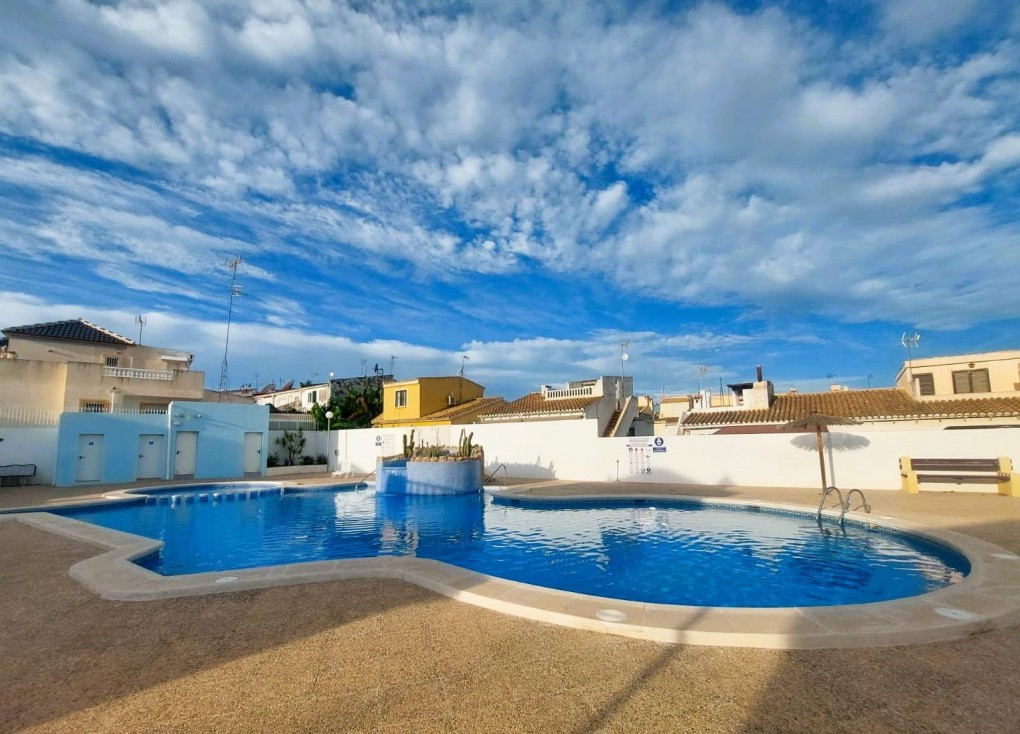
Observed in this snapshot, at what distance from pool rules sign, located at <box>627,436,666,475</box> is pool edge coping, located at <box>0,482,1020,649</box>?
12377 mm

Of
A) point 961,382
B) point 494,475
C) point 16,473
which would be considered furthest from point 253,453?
point 961,382

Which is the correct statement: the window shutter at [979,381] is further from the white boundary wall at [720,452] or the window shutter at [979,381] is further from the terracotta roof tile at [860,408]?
the white boundary wall at [720,452]

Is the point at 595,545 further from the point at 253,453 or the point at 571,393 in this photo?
the point at 253,453

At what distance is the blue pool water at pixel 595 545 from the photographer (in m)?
8.41

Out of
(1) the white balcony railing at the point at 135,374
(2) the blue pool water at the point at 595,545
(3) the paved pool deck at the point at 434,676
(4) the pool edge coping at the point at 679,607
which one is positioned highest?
(1) the white balcony railing at the point at 135,374

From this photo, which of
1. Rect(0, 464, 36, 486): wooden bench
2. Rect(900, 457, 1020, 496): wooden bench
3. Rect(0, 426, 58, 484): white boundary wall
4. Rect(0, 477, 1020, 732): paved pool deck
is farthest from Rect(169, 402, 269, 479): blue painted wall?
Rect(900, 457, 1020, 496): wooden bench

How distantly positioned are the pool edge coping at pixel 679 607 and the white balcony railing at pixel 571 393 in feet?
77.6

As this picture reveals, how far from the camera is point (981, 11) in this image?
10852 millimetres

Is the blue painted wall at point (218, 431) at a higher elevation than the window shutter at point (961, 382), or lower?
lower

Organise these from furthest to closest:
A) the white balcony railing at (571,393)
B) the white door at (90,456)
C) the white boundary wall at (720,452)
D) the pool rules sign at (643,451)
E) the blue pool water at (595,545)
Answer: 1. the white balcony railing at (571,393)
2. the white door at (90,456)
3. the pool rules sign at (643,451)
4. the white boundary wall at (720,452)
5. the blue pool water at (595,545)

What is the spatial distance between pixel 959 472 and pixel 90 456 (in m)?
33.7

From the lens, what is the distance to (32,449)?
22.2m

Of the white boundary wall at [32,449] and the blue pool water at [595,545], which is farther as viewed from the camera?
the white boundary wall at [32,449]

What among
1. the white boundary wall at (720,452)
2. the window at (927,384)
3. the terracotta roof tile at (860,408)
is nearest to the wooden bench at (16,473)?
the white boundary wall at (720,452)
